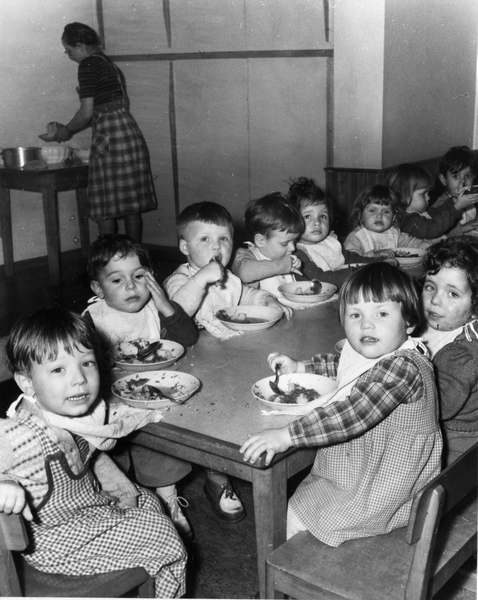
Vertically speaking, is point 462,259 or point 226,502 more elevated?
point 462,259

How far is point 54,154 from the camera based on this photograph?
666 cm

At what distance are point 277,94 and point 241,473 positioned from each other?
5.39 m

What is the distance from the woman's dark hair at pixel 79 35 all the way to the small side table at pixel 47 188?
3.58ft

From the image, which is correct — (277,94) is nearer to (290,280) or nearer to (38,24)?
(38,24)

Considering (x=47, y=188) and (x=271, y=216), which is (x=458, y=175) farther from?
(x=47, y=188)

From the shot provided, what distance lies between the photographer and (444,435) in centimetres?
233

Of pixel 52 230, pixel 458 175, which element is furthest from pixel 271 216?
pixel 52 230

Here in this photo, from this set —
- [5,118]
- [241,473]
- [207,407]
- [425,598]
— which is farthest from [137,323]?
[5,118]

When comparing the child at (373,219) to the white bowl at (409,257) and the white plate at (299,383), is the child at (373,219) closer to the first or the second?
the white bowl at (409,257)

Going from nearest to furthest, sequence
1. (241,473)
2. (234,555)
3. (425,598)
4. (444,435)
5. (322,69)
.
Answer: (425,598)
(241,473)
(444,435)
(234,555)
(322,69)

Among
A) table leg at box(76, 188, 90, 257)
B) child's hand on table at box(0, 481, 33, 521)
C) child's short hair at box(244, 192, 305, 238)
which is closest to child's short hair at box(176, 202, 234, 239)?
child's short hair at box(244, 192, 305, 238)

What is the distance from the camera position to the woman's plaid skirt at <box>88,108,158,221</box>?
638 centimetres

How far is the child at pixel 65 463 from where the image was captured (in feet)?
5.82

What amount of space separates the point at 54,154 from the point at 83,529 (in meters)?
5.37
